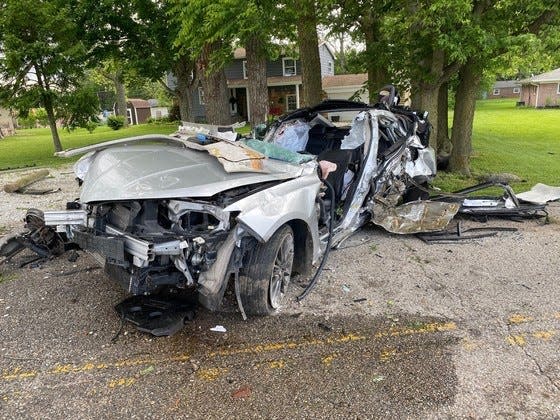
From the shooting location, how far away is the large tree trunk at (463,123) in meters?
10.1

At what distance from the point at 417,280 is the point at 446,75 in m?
5.61

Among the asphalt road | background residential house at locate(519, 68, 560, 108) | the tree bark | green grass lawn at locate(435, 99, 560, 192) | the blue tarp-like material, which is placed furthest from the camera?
background residential house at locate(519, 68, 560, 108)

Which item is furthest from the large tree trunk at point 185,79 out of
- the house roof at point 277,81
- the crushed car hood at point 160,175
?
the crushed car hood at point 160,175

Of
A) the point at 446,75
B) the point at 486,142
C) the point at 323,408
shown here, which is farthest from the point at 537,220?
the point at 486,142

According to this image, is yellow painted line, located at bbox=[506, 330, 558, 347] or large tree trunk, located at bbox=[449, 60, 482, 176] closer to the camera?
yellow painted line, located at bbox=[506, 330, 558, 347]

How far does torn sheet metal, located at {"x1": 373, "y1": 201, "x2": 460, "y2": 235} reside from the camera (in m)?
5.73

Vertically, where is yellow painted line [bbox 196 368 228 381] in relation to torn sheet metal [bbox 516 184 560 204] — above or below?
below

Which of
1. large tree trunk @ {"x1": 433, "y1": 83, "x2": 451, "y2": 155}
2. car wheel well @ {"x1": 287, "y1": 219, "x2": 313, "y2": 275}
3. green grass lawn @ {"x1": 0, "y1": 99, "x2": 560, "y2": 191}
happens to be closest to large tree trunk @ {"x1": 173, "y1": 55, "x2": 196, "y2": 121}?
green grass lawn @ {"x1": 0, "y1": 99, "x2": 560, "y2": 191}

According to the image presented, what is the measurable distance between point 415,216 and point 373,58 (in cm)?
562

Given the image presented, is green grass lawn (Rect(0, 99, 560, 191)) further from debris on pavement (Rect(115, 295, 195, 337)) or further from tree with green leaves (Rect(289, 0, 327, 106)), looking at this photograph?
debris on pavement (Rect(115, 295, 195, 337))

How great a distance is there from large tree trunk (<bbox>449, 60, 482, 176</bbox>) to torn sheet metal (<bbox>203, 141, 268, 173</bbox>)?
7736 millimetres

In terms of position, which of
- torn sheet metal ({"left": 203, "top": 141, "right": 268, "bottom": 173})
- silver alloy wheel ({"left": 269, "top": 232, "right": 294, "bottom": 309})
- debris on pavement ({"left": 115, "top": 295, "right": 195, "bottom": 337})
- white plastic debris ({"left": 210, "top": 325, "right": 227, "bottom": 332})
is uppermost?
torn sheet metal ({"left": 203, "top": 141, "right": 268, "bottom": 173})

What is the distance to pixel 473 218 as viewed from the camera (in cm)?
652

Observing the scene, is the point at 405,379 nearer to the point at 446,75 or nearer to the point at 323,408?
the point at 323,408
